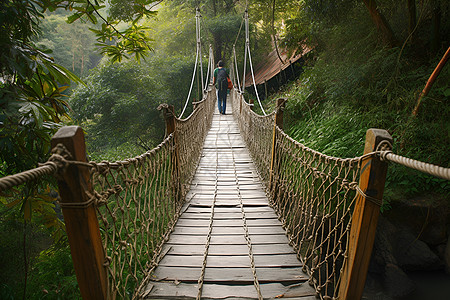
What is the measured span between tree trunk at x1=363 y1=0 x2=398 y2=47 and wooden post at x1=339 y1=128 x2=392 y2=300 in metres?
2.48

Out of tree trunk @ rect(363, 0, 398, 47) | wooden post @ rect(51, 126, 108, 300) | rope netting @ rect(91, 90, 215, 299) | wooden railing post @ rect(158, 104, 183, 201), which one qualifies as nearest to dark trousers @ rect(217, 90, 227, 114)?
rope netting @ rect(91, 90, 215, 299)

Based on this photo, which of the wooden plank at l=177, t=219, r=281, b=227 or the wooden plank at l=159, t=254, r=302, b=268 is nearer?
the wooden plank at l=159, t=254, r=302, b=268

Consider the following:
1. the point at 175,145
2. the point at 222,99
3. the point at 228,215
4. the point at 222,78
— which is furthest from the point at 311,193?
the point at 222,99

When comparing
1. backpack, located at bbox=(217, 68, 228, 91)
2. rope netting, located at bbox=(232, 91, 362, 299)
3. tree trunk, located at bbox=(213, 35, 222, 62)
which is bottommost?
rope netting, located at bbox=(232, 91, 362, 299)

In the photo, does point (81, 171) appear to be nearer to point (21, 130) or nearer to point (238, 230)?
point (21, 130)

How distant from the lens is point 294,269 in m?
1.38

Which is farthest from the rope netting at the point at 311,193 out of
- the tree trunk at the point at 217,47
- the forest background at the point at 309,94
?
the tree trunk at the point at 217,47

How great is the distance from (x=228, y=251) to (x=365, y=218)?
0.87m

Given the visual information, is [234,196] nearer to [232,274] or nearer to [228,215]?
[228,215]

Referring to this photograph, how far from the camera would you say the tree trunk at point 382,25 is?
2709 mm

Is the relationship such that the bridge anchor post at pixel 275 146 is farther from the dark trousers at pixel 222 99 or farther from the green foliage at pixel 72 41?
the green foliage at pixel 72 41

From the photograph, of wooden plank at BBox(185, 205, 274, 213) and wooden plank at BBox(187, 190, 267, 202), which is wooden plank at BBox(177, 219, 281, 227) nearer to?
wooden plank at BBox(185, 205, 274, 213)

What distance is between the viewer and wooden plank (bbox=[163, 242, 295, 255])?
1.52 meters

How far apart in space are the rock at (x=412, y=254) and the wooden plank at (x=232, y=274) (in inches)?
63.8
